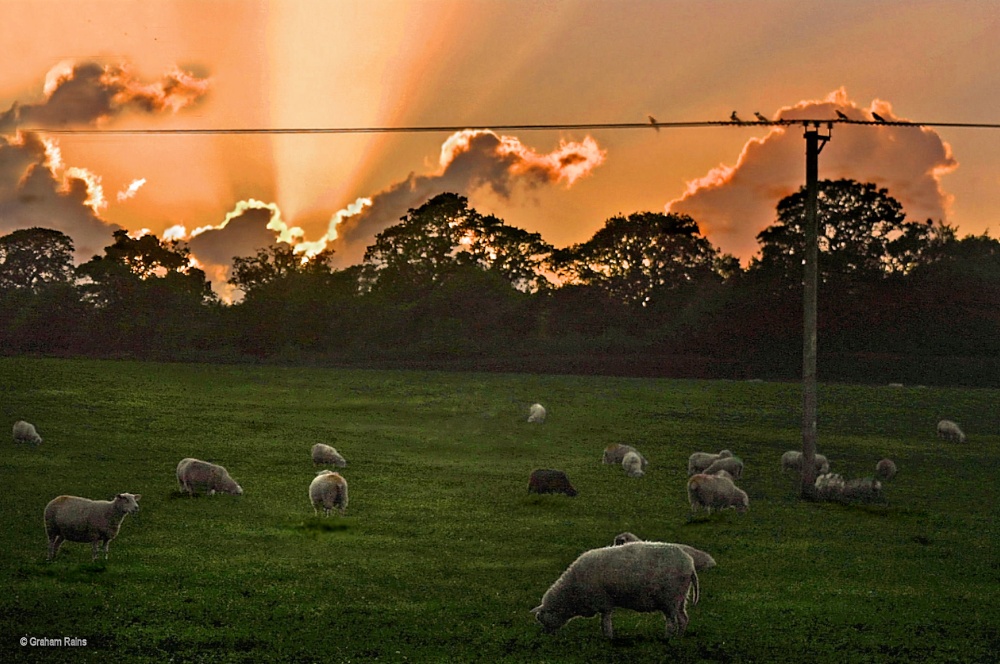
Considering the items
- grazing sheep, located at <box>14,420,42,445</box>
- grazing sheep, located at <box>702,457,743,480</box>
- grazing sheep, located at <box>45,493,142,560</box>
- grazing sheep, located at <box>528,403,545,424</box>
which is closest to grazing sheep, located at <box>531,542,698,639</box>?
grazing sheep, located at <box>45,493,142,560</box>

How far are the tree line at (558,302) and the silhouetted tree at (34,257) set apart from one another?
0.70 ft

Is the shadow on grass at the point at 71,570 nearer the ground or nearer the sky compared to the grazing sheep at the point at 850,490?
nearer the ground

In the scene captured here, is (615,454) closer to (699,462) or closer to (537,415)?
(699,462)

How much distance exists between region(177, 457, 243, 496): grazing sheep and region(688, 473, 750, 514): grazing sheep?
1261 centimetres

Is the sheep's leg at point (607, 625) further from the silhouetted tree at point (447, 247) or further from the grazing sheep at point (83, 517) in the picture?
the silhouetted tree at point (447, 247)

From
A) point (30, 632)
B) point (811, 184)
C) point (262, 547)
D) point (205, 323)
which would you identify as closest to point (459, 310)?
point (205, 323)

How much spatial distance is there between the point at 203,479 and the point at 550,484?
10029 millimetres

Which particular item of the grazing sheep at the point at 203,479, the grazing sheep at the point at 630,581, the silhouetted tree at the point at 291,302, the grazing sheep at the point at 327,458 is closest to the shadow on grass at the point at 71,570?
the grazing sheep at the point at 630,581

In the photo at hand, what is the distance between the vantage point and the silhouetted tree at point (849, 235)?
8938 centimetres

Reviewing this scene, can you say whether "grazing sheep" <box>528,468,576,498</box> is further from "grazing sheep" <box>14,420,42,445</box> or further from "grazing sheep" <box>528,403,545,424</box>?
"grazing sheep" <box>528,403,545,424</box>

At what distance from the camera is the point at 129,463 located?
125ft

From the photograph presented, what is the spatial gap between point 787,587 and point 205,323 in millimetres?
85313

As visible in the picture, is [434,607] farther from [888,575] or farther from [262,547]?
[888,575]

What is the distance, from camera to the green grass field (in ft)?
53.9
